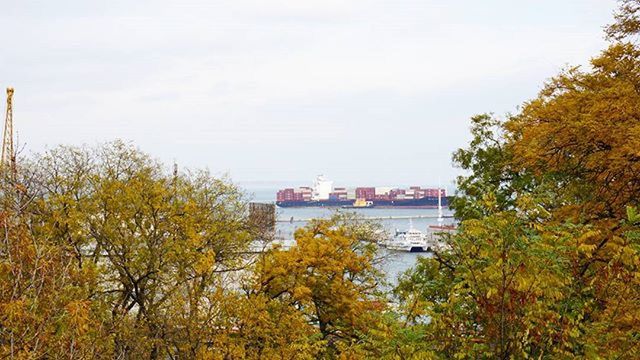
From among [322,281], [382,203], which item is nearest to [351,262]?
[322,281]

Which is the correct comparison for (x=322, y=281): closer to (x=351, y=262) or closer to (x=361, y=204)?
(x=351, y=262)

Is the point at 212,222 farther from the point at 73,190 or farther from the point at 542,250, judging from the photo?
the point at 542,250

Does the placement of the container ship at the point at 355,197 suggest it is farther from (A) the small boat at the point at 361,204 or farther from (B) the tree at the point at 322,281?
(B) the tree at the point at 322,281

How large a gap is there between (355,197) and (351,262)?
549ft

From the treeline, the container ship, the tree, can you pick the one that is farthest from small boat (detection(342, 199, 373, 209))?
the tree

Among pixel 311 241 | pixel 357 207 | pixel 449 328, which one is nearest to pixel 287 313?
pixel 311 241

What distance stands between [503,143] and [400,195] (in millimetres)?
164116

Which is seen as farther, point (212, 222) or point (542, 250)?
point (212, 222)

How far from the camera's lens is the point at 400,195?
188 meters

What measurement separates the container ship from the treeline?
153 m

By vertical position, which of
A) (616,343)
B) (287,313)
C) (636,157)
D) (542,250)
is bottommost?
(287,313)

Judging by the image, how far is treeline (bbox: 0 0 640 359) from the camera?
6.61 meters

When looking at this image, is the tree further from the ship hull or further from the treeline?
the ship hull

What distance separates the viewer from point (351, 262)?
23750mm
